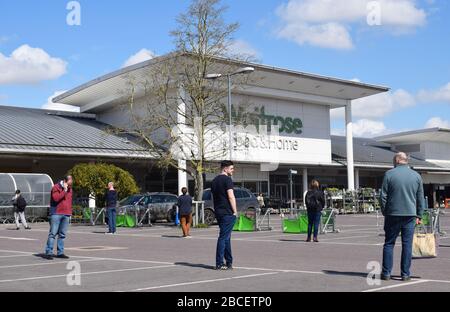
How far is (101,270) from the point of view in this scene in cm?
1152

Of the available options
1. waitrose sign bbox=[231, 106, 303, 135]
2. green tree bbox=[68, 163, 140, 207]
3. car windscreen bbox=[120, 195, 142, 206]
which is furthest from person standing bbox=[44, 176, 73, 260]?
waitrose sign bbox=[231, 106, 303, 135]

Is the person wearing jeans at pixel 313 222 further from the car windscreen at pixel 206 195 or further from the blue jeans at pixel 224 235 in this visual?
the car windscreen at pixel 206 195

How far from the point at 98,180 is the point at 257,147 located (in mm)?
15813

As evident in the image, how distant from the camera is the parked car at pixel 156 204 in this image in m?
30.4

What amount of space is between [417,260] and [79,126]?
3867cm

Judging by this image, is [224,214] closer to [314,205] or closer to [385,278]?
[385,278]

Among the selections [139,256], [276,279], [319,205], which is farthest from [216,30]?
[276,279]

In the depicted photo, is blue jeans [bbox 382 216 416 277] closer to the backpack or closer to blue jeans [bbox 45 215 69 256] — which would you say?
blue jeans [bbox 45 215 69 256]

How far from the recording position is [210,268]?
11586mm

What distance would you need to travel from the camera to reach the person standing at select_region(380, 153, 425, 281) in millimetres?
9570

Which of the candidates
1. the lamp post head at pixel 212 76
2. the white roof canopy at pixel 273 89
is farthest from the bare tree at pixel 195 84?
the white roof canopy at pixel 273 89

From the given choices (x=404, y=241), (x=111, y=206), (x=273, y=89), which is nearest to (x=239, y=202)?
(x=111, y=206)

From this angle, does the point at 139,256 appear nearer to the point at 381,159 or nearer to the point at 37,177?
the point at 37,177
